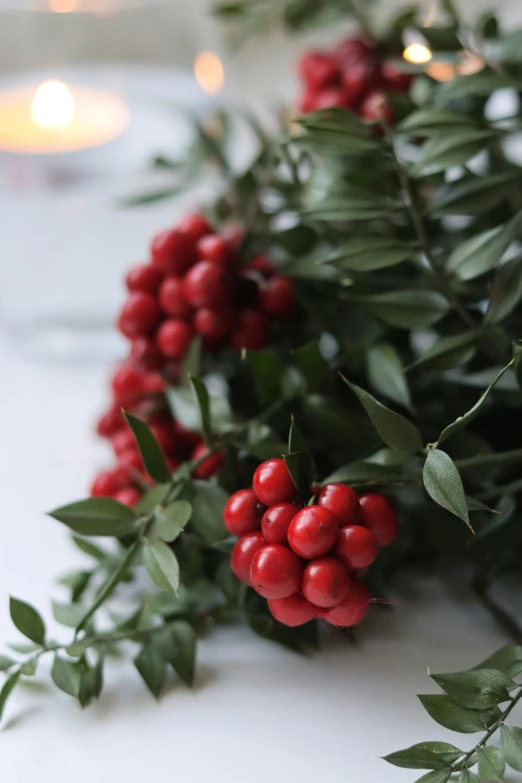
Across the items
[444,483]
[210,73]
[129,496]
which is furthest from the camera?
[210,73]

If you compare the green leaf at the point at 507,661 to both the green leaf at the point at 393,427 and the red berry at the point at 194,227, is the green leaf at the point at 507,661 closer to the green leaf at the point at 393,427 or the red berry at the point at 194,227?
the green leaf at the point at 393,427

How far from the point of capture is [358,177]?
0.43 m

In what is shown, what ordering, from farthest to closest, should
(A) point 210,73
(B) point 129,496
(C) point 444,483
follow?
(A) point 210,73 < (B) point 129,496 < (C) point 444,483

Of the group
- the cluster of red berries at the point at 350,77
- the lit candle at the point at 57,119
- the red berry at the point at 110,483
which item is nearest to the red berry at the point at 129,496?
the red berry at the point at 110,483

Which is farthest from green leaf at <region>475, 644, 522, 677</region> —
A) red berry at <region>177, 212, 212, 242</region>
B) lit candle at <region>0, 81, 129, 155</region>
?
lit candle at <region>0, 81, 129, 155</region>

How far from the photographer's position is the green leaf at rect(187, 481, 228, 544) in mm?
359

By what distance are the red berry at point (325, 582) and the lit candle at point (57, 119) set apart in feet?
1.60

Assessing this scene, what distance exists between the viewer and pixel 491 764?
31cm

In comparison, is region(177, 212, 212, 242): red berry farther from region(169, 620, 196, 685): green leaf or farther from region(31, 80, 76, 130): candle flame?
region(31, 80, 76, 130): candle flame

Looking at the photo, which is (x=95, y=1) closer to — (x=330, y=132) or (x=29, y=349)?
(x=29, y=349)

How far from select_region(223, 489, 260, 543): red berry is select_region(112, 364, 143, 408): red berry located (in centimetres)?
13

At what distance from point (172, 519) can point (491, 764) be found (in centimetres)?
13

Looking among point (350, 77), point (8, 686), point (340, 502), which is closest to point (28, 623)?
point (8, 686)

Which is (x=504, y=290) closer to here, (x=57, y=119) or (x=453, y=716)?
(x=453, y=716)
